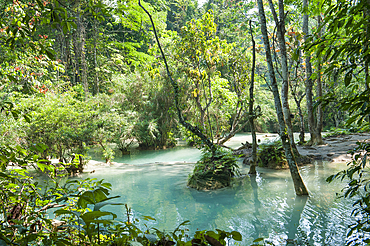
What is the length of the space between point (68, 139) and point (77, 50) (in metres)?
10.8

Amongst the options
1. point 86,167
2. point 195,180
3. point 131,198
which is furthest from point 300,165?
point 86,167

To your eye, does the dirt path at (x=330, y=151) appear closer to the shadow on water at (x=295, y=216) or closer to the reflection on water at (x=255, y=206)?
the reflection on water at (x=255, y=206)

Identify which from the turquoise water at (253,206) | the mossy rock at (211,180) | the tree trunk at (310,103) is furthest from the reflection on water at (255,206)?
the tree trunk at (310,103)

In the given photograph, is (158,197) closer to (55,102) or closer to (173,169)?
(173,169)

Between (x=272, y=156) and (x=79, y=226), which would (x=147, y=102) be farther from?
(x=79, y=226)

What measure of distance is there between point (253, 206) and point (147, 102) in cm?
1089

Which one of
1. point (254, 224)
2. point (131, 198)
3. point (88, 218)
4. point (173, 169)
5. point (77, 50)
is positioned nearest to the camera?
point (88, 218)

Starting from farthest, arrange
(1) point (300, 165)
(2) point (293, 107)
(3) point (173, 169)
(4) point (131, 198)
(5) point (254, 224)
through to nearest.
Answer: (2) point (293, 107) → (3) point (173, 169) → (1) point (300, 165) → (4) point (131, 198) → (5) point (254, 224)

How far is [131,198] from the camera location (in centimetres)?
595

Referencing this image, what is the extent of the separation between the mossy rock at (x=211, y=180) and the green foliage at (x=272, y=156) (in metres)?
2.38

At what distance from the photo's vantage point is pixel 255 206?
4965 mm

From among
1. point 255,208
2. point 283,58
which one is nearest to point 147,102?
point 283,58

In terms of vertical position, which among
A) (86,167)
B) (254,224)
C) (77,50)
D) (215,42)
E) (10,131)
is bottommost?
(254,224)

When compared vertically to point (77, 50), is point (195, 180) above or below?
below
